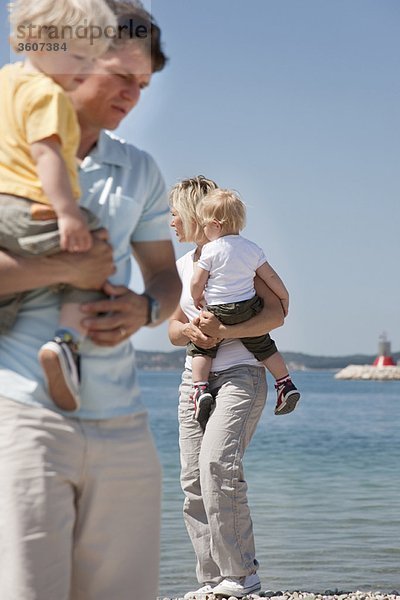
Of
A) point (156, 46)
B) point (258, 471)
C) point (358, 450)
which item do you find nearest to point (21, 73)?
point (156, 46)

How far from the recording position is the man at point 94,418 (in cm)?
225

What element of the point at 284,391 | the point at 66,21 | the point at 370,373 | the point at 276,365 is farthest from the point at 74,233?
the point at 370,373

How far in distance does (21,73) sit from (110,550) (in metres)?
0.93

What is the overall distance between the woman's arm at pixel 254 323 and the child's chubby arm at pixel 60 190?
2.68 m

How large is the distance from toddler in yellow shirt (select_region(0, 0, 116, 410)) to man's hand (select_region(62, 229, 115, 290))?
20 mm

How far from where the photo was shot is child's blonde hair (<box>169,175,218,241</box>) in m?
5.12

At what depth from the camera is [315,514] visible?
1098cm

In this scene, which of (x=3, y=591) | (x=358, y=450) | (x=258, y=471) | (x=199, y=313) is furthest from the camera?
(x=358, y=450)

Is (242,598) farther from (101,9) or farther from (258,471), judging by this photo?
(258,471)

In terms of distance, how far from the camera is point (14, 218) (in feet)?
7.45

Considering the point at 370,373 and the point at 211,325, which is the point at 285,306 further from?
the point at 370,373

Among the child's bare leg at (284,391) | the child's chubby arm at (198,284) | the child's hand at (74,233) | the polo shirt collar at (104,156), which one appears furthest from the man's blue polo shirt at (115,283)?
the child's bare leg at (284,391)

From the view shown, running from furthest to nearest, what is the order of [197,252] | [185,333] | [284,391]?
[284,391] < [197,252] < [185,333]

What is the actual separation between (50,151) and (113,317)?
34cm
